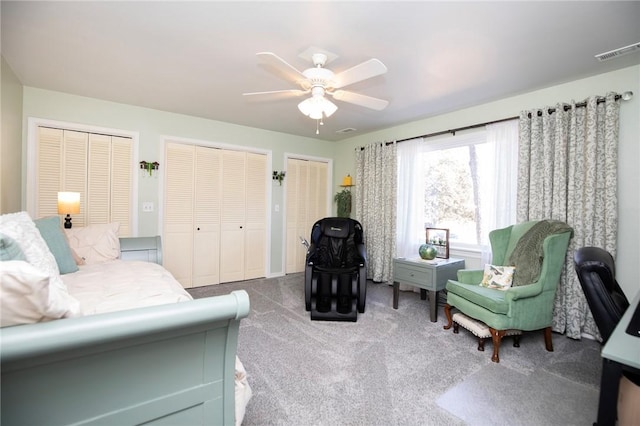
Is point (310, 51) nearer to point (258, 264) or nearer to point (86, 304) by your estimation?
point (86, 304)

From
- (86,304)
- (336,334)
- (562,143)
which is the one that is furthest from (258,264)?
(562,143)

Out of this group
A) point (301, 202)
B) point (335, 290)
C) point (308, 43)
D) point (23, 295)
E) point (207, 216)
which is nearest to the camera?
point (23, 295)

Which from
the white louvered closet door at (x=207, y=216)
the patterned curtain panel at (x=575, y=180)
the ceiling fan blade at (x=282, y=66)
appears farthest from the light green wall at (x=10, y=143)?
the patterned curtain panel at (x=575, y=180)

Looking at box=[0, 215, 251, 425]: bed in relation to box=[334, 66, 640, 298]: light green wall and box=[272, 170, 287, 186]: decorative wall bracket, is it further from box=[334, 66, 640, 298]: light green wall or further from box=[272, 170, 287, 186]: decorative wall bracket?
box=[272, 170, 287, 186]: decorative wall bracket

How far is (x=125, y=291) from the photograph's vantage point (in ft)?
5.57

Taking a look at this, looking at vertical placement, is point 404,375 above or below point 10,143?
Answer: below

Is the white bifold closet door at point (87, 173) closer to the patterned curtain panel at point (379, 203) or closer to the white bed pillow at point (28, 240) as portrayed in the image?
the white bed pillow at point (28, 240)

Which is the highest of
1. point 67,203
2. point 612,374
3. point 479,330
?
point 67,203

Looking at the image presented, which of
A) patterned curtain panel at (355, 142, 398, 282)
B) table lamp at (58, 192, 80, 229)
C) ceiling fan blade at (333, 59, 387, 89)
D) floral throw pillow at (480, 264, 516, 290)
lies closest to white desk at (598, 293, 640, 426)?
floral throw pillow at (480, 264, 516, 290)

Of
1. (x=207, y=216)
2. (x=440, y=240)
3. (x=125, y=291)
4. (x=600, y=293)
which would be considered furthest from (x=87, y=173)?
(x=600, y=293)

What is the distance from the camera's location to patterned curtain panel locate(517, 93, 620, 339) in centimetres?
253

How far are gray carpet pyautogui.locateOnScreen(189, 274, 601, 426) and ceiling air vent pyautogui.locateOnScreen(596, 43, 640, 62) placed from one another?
2.38 meters

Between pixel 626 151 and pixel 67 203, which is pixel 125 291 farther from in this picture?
pixel 626 151

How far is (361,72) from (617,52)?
2.04m
